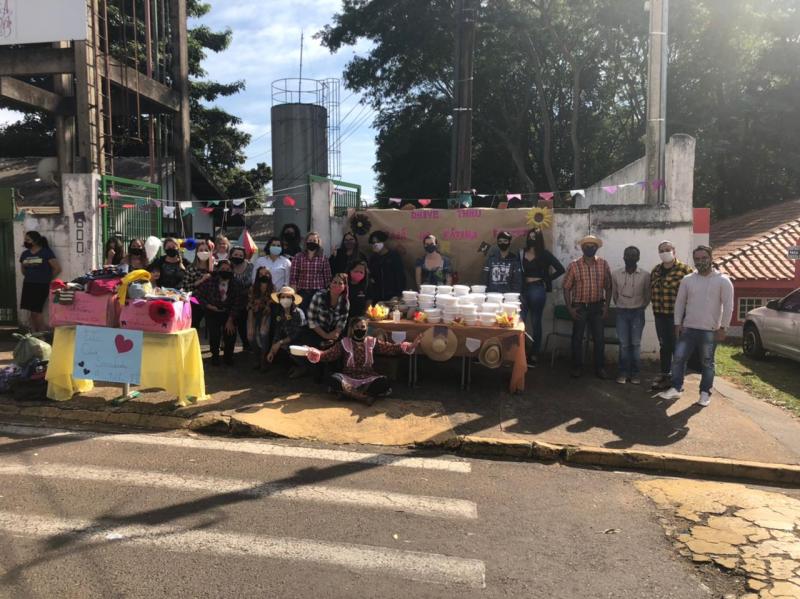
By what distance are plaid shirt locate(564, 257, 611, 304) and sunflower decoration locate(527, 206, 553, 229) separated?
1.27 meters

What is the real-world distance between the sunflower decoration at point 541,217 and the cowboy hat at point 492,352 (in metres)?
2.85

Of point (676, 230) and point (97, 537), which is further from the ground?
point (676, 230)

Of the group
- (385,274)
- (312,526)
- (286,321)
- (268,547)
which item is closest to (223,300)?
(286,321)

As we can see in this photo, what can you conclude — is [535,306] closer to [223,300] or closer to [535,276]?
[535,276]

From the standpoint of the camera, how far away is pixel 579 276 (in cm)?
802

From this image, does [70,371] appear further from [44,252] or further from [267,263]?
[44,252]

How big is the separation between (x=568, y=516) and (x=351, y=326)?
3477mm

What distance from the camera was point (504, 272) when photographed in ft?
28.5

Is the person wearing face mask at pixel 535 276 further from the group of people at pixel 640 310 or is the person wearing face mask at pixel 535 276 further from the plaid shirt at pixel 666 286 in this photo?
the plaid shirt at pixel 666 286

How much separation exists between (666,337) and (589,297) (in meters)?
1.11

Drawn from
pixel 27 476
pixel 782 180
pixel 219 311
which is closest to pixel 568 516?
pixel 27 476

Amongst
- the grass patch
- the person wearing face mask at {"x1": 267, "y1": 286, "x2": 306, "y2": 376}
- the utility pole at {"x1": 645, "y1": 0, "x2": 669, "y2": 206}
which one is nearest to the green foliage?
the grass patch

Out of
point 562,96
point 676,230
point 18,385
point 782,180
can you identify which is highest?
point 562,96

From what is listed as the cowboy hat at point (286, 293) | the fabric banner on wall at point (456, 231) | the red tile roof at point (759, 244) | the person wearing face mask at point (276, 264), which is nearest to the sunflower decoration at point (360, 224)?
the fabric banner on wall at point (456, 231)
